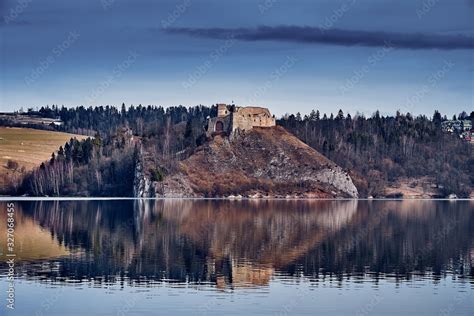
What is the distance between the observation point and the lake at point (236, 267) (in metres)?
48.2

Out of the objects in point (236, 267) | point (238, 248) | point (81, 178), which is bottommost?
point (236, 267)

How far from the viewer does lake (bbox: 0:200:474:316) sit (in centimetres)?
4825

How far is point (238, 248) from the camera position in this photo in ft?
247

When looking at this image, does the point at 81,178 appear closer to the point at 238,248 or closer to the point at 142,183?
the point at 142,183

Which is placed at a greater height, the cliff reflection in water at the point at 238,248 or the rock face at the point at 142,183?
the rock face at the point at 142,183

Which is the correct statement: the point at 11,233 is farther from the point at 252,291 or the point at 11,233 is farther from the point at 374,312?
the point at 374,312

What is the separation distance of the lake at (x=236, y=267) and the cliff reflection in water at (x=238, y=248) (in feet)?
0.33

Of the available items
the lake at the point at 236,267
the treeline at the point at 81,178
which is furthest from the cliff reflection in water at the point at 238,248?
the treeline at the point at 81,178

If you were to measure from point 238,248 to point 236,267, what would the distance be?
1247cm

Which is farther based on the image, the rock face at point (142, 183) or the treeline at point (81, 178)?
the treeline at point (81, 178)

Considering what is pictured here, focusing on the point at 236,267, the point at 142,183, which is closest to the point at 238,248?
the point at 236,267

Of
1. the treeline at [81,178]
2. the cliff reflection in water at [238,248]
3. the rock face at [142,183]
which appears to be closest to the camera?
the cliff reflection in water at [238,248]

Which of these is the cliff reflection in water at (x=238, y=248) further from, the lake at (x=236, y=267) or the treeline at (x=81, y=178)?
the treeline at (x=81, y=178)

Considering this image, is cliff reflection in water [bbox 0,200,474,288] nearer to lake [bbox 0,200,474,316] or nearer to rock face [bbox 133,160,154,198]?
lake [bbox 0,200,474,316]
